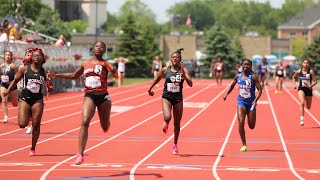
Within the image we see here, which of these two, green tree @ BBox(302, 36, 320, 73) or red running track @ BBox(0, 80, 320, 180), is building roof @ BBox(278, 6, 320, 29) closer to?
green tree @ BBox(302, 36, 320, 73)

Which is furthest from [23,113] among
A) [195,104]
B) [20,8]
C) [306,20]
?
[306,20]

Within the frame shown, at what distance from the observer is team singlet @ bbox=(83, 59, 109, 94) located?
1416 cm

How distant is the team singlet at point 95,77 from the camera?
14.2 metres

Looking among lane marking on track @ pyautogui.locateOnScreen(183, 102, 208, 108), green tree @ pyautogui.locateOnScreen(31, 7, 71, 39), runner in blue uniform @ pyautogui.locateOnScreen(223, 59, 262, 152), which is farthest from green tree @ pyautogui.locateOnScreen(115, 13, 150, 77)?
runner in blue uniform @ pyautogui.locateOnScreen(223, 59, 262, 152)

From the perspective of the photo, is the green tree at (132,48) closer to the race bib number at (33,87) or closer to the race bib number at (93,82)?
the race bib number at (33,87)

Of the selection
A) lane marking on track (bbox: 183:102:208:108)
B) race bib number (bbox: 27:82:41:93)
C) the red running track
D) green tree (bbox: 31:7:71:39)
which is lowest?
lane marking on track (bbox: 183:102:208:108)

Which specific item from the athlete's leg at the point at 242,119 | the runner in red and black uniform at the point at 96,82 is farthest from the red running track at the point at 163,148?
the runner in red and black uniform at the point at 96,82

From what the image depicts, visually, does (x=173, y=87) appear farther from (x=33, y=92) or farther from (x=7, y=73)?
(x=7, y=73)

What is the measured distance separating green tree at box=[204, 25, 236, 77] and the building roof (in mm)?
97477

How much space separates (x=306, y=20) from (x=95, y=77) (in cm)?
17359

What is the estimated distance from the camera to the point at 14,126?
919 inches

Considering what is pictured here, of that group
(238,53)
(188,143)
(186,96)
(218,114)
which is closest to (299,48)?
(238,53)

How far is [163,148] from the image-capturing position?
1823 cm

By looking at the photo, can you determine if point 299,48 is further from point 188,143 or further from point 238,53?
point 188,143
